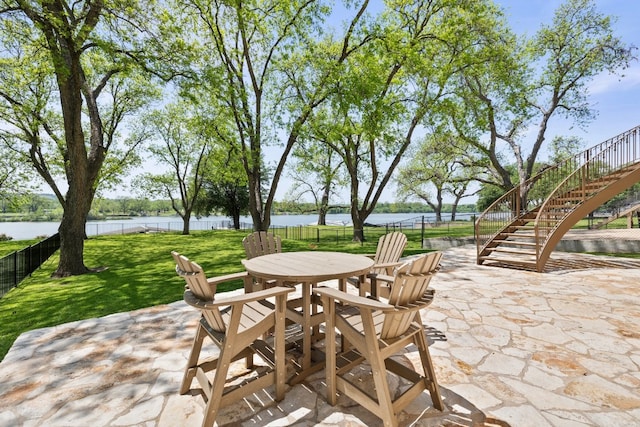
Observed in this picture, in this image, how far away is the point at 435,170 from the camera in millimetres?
21828

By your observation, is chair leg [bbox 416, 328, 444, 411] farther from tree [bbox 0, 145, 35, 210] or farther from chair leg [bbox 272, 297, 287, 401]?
tree [bbox 0, 145, 35, 210]

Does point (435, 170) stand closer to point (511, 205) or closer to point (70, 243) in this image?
point (511, 205)

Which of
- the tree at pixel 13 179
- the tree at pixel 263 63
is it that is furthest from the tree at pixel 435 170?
the tree at pixel 13 179

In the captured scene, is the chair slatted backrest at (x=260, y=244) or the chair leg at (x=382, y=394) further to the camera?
the chair slatted backrest at (x=260, y=244)

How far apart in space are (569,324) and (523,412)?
225cm

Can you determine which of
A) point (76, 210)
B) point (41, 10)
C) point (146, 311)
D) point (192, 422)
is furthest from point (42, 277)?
point (192, 422)

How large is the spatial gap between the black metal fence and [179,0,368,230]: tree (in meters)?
5.96

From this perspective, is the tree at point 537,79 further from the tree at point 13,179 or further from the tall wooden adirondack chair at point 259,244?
the tree at point 13,179

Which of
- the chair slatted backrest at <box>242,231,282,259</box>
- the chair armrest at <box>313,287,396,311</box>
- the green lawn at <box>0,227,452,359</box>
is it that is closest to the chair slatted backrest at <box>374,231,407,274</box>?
the chair slatted backrest at <box>242,231,282,259</box>

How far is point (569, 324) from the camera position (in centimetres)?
350

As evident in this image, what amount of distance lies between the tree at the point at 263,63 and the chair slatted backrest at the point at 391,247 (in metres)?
6.90

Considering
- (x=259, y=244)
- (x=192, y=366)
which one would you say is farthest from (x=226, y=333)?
(x=259, y=244)

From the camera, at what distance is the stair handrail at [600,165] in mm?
6816

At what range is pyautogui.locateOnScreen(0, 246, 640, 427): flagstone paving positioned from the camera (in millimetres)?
1986
